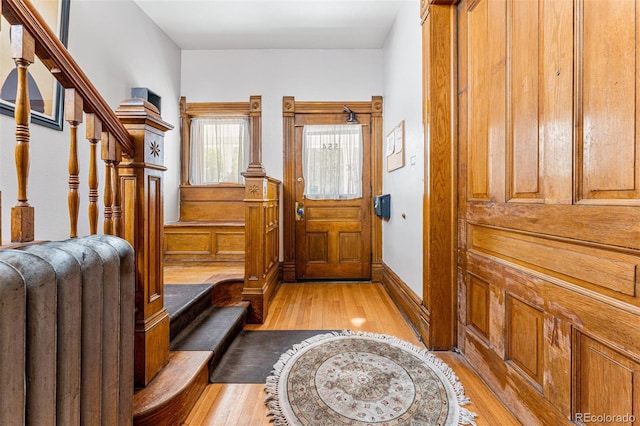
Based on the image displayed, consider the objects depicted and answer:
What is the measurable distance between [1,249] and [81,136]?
1.90 metres

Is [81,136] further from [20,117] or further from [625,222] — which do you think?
[625,222]

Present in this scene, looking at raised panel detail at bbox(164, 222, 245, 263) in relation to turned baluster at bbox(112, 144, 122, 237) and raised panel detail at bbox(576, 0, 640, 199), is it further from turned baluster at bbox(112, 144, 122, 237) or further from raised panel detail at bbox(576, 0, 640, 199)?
raised panel detail at bbox(576, 0, 640, 199)

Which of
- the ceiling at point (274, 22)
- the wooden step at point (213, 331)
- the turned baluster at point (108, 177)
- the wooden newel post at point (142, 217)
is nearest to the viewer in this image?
the turned baluster at point (108, 177)

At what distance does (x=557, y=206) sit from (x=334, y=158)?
2.92m

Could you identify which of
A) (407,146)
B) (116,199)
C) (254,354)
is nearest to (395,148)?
(407,146)

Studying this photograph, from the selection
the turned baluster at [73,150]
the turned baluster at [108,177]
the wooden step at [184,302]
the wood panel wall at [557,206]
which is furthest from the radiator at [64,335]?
the wood panel wall at [557,206]

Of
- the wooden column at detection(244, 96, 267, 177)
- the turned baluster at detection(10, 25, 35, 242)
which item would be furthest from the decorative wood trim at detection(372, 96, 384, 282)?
the turned baluster at detection(10, 25, 35, 242)

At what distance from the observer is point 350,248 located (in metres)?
3.93

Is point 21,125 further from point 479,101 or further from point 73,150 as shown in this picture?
point 479,101

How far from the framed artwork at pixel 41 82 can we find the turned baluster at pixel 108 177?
106cm

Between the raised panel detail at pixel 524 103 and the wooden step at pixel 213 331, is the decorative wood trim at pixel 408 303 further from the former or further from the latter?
the wooden step at pixel 213 331

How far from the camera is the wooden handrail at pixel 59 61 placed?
0.85 m

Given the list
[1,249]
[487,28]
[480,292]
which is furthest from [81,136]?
[480,292]

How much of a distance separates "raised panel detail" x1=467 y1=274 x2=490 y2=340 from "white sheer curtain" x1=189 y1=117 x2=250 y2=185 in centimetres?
308
